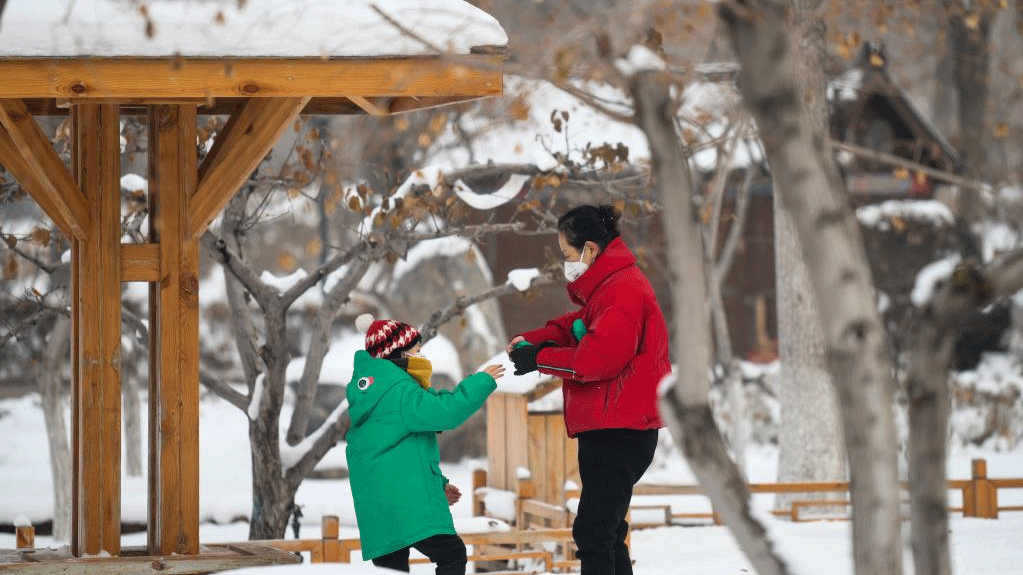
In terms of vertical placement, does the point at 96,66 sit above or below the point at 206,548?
above

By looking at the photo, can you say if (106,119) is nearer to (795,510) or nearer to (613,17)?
(613,17)

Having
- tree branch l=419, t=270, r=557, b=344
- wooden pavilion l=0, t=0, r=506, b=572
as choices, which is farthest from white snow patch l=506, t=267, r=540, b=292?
wooden pavilion l=0, t=0, r=506, b=572

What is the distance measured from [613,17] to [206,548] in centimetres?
346

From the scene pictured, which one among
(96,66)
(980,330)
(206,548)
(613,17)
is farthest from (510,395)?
(980,330)

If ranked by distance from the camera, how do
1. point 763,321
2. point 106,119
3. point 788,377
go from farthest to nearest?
1. point 763,321
2. point 788,377
3. point 106,119

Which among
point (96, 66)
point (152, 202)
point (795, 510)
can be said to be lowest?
point (795, 510)

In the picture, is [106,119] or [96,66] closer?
[96,66]

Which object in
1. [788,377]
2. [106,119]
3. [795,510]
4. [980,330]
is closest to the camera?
[106,119]

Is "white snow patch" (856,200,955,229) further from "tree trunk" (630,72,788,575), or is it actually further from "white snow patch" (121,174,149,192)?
"tree trunk" (630,72,788,575)

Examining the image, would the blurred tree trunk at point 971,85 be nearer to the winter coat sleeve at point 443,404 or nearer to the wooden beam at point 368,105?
the wooden beam at point 368,105

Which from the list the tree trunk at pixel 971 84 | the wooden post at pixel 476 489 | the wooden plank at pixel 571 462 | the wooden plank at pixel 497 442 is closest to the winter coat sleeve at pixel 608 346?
the wooden plank at pixel 571 462

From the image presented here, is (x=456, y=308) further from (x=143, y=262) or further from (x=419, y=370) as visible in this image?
(x=419, y=370)

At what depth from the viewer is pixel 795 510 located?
10242 millimetres

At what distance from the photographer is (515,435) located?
30.4 feet
